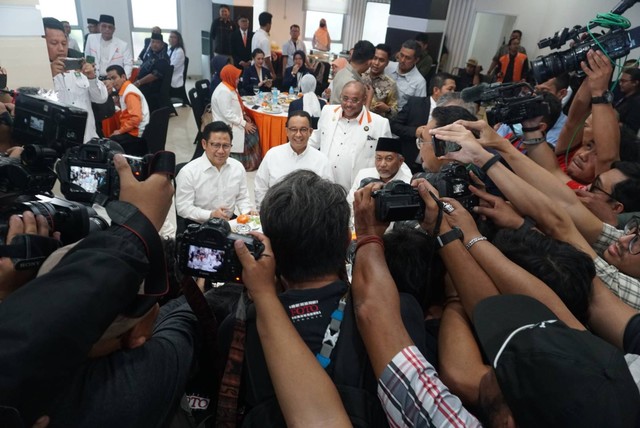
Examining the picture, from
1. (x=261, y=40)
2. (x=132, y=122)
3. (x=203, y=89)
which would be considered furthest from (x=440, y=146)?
(x=261, y=40)

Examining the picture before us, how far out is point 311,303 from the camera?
984 mm

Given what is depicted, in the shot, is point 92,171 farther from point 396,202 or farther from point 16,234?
point 396,202

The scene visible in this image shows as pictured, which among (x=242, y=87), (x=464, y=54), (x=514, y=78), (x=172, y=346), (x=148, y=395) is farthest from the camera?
(x=464, y=54)

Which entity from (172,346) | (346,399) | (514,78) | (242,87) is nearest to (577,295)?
(346,399)

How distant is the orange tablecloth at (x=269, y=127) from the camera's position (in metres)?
5.22

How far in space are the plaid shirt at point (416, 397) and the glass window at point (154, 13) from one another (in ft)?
35.9

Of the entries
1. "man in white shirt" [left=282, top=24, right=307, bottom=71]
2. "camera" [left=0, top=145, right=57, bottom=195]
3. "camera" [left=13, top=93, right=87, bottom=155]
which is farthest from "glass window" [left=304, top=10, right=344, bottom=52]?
"camera" [left=0, top=145, right=57, bottom=195]

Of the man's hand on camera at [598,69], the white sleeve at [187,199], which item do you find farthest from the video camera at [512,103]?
the white sleeve at [187,199]

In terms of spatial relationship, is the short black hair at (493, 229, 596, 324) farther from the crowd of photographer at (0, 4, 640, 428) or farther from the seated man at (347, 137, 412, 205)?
the seated man at (347, 137, 412, 205)

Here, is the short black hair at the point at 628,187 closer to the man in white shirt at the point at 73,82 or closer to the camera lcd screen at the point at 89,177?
the camera lcd screen at the point at 89,177

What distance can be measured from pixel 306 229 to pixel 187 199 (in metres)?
2.18

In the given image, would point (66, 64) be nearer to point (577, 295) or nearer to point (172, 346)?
point (172, 346)

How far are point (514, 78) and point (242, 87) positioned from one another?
508 centimetres

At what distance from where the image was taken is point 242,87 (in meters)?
6.51
